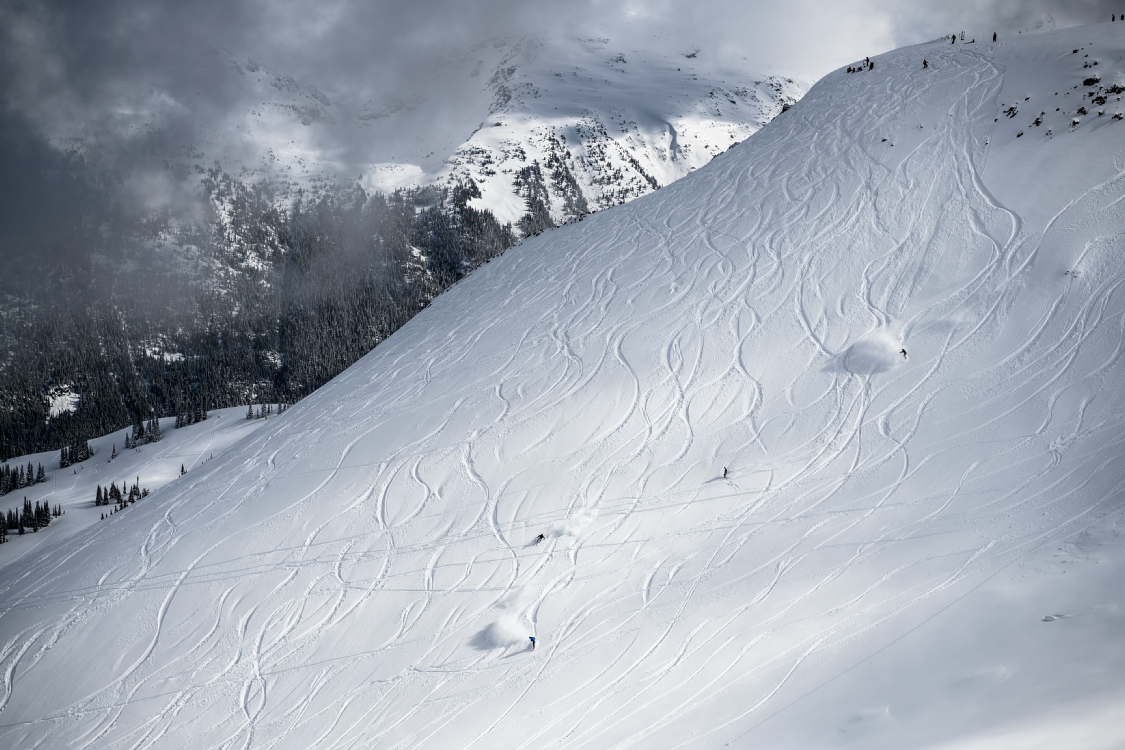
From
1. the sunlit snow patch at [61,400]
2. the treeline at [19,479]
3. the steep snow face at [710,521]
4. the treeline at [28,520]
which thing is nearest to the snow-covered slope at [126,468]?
the treeline at [28,520]

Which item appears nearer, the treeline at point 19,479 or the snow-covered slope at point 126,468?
the snow-covered slope at point 126,468

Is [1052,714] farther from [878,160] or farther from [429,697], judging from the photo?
[878,160]

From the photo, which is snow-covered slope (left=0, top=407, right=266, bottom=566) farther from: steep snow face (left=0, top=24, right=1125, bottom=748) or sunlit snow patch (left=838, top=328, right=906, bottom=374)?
sunlit snow patch (left=838, top=328, right=906, bottom=374)

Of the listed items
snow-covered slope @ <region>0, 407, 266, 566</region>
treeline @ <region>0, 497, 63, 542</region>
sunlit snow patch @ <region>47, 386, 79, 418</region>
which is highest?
sunlit snow patch @ <region>47, 386, 79, 418</region>

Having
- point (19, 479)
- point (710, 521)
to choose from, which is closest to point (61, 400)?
point (19, 479)

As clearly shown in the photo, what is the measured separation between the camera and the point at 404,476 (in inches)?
640

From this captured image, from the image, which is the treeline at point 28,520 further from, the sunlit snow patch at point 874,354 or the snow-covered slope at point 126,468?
the sunlit snow patch at point 874,354

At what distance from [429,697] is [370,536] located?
14.9ft

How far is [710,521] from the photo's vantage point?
13.0 meters

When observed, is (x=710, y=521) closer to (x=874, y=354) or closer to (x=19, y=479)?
(x=874, y=354)

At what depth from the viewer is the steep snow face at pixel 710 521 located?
902 centimetres

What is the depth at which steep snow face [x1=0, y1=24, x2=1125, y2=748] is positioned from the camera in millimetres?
9016

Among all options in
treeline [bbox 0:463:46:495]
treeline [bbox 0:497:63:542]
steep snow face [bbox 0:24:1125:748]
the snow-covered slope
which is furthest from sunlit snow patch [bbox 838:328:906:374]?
treeline [bbox 0:463:46:495]

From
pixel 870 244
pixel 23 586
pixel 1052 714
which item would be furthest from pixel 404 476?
pixel 870 244
